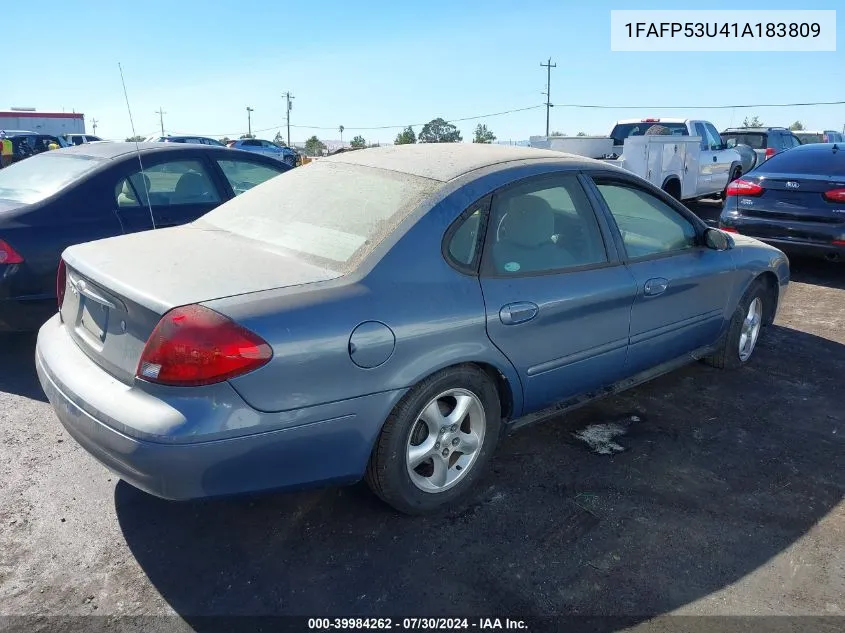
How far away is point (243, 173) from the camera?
5688 millimetres

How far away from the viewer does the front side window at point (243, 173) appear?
5539 millimetres

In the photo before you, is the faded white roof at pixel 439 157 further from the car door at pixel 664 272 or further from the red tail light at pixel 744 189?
the red tail light at pixel 744 189

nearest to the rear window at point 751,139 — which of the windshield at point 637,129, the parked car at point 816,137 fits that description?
the windshield at point 637,129

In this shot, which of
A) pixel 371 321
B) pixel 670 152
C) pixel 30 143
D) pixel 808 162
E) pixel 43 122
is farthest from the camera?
pixel 43 122

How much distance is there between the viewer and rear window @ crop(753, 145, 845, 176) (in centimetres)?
734

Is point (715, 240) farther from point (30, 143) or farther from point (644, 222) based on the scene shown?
point (30, 143)

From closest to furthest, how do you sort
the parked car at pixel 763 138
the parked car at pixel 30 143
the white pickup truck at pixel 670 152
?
1. the white pickup truck at pixel 670 152
2. the parked car at pixel 763 138
3. the parked car at pixel 30 143

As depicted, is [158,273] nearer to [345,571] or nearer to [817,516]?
[345,571]

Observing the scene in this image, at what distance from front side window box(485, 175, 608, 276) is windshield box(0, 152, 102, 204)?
10.6ft

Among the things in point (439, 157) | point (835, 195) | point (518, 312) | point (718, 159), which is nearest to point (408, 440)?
point (518, 312)

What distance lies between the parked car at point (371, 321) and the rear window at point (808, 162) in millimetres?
4567

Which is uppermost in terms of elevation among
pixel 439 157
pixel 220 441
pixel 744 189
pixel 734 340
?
pixel 439 157

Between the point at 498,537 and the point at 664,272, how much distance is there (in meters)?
1.81

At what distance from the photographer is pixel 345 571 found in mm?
2553
